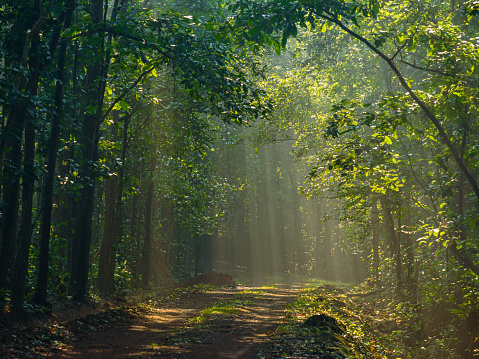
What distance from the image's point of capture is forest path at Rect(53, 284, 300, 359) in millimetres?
8477

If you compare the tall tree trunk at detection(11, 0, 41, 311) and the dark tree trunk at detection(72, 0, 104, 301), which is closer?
the tall tree trunk at detection(11, 0, 41, 311)

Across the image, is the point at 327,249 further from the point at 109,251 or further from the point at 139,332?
the point at 139,332

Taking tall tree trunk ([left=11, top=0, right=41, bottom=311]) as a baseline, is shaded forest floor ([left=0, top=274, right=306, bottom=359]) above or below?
below

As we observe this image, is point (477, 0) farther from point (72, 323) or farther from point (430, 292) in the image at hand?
point (72, 323)

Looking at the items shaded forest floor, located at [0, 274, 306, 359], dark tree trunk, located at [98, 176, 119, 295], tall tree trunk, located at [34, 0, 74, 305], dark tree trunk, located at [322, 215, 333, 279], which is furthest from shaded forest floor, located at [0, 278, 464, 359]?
dark tree trunk, located at [322, 215, 333, 279]

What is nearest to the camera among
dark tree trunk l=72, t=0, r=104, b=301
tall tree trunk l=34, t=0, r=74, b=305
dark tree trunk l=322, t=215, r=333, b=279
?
tall tree trunk l=34, t=0, r=74, b=305

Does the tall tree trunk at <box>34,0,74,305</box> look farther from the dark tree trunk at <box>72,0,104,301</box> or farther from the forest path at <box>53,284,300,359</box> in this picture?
the forest path at <box>53,284,300,359</box>

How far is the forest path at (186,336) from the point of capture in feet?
27.8

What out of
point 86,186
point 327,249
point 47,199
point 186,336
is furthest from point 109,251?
point 327,249

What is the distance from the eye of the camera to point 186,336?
1016 cm

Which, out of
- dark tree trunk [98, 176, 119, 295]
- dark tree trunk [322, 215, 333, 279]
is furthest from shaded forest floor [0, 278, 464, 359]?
dark tree trunk [322, 215, 333, 279]

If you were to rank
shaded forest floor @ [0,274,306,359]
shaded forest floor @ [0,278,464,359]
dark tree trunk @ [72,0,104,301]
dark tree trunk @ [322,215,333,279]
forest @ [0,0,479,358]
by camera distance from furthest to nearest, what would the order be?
dark tree trunk @ [322,215,333,279] < dark tree trunk @ [72,0,104,301] < forest @ [0,0,479,358] < shaded forest floor @ [0,278,464,359] < shaded forest floor @ [0,274,306,359]

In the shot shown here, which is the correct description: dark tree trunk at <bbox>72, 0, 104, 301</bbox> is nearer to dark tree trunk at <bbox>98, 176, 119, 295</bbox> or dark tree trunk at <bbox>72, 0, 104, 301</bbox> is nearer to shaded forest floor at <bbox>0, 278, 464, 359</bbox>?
shaded forest floor at <bbox>0, 278, 464, 359</bbox>

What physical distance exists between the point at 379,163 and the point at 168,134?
1193 centimetres
